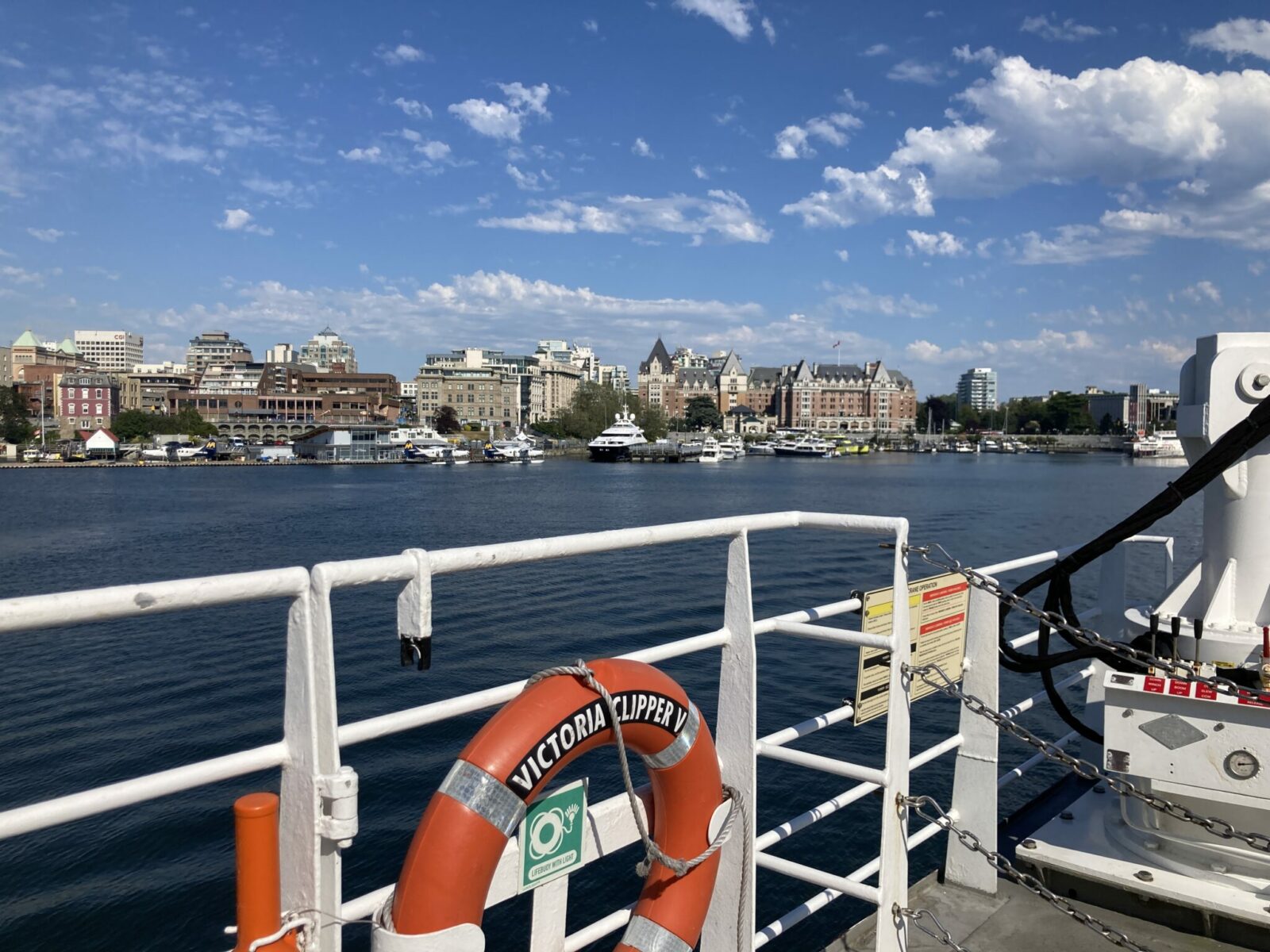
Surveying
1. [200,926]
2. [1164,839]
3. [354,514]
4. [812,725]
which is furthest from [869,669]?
[354,514]

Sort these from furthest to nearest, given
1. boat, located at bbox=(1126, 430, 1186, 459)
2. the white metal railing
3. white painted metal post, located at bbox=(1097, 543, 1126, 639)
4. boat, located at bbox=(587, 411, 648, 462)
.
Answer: boat, located at bbox=(1126, 430, 1186, 459) → boat, located at bbox=(587, 411, 648, 462) → white painted metal post, located at bbox=(1097, 543, 1126, 639) → the white metal railing

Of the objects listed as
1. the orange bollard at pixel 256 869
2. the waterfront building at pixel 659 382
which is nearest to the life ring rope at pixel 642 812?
the orange bollard at pixel 256 869

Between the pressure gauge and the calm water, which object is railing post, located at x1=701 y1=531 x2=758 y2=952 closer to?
the pressure gauge

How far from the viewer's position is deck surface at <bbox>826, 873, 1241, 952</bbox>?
304 centimetres

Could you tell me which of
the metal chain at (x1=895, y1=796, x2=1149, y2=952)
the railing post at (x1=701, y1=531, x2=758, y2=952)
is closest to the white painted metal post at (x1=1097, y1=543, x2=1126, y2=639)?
the metal chain at (x1=895, y1=796, x2=1149, y2=952)

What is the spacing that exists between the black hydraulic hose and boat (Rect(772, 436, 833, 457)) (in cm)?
11158

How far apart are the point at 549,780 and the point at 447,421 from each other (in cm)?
14660

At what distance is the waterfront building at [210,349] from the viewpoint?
623ft

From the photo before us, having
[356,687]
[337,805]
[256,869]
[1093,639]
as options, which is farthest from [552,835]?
[356,687]

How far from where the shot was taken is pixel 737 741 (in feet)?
8.27

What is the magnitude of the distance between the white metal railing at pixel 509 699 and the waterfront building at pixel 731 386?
174 meters

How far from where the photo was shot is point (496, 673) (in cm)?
1169

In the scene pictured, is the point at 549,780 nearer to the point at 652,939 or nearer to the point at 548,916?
the point at 548,916

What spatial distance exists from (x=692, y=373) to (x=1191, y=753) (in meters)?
173
